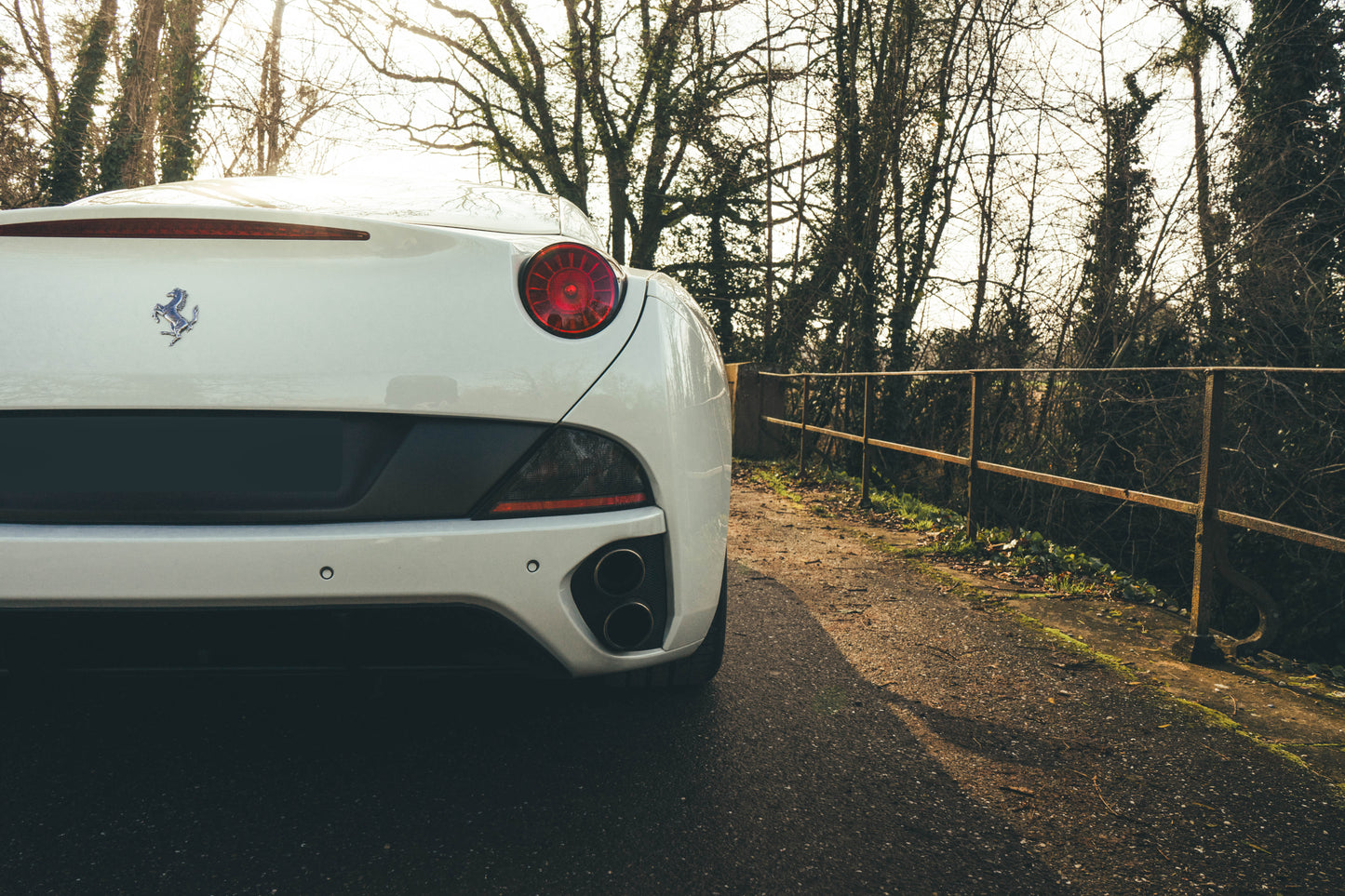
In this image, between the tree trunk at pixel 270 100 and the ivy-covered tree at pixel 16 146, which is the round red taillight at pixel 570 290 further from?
the tree trunk at pixel 270 100

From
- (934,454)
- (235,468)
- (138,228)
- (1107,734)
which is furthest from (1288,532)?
(138,228)

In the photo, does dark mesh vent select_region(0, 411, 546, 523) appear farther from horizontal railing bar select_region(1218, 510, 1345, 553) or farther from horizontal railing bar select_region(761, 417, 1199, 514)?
horizontal railing bar select_region(761, 417, 1199, 514)

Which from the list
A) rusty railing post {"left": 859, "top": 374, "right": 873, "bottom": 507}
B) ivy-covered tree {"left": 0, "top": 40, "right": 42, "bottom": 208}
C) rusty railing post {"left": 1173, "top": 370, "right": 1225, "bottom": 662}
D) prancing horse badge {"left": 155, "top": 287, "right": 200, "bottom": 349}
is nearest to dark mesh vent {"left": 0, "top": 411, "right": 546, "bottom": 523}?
prancing horse badge {"left": 155, "top": 287, "right": 200, "bottom": 349}

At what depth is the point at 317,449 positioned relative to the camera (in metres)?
1.66

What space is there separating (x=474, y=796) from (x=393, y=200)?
1.39 metres

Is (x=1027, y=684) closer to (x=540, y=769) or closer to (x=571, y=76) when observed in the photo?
(x=540, y=769)

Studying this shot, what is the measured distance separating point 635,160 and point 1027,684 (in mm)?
18399

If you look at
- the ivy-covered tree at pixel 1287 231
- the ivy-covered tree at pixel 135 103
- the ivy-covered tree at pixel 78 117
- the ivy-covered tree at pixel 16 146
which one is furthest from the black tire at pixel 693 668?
the ivy-covered tree at pixel 135 103

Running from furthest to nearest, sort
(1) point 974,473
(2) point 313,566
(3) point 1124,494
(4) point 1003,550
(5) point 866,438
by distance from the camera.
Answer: (5) point 866,438, (1) point 974,473, (4) point 1003,550, (3) point 1124,494, (2) point 313,566

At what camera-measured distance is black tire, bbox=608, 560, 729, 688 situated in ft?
7.04

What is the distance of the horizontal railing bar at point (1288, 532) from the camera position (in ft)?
8.86

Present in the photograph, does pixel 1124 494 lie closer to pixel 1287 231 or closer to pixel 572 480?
pixel 572 480

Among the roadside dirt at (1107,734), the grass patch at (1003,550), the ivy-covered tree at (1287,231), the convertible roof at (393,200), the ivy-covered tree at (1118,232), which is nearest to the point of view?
the roadside dirt at (1107,734)

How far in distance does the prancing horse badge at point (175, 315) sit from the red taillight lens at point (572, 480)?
626mm
